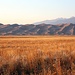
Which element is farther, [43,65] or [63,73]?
[43,65]

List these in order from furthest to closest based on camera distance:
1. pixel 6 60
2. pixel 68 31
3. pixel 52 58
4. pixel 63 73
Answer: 1. pixel 68 31
2. pixel 52 58
3. pixel 6 60
4. pixel 63 73

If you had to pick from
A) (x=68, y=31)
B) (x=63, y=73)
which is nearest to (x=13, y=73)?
(x=63, y=73)

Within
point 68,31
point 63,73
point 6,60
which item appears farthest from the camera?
point 68,31

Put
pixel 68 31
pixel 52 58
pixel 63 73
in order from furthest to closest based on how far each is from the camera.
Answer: pixel 68 31
pixel 52 58
pixel 63 73

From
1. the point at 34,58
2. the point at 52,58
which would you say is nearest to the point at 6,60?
the point at 34,58

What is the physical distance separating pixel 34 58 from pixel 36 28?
13386cm

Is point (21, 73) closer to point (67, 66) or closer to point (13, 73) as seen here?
point (13, 73)

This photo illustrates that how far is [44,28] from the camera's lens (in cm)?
14625

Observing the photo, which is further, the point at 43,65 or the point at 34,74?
the point at 43,65

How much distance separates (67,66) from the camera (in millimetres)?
11172

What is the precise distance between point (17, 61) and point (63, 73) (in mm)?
2148

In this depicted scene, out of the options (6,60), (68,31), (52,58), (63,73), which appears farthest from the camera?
(68,31)

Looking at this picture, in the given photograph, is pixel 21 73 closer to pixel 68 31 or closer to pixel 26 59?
pixel 26 59

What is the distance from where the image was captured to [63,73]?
32.0 feet
